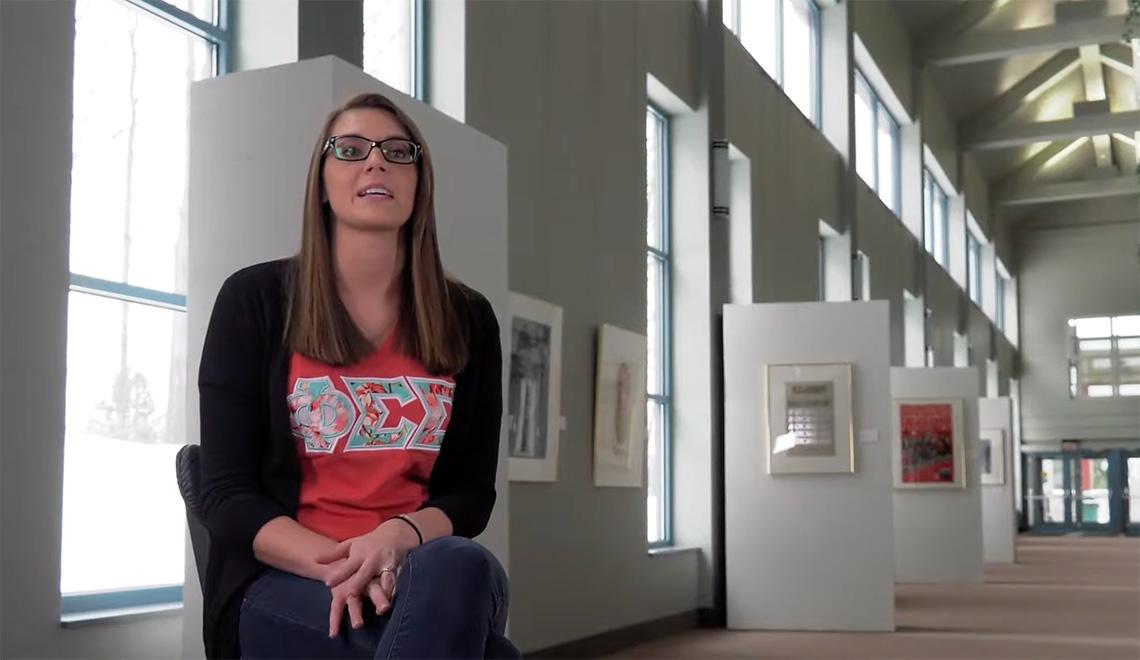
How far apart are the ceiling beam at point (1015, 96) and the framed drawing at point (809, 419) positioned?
57.2 ft

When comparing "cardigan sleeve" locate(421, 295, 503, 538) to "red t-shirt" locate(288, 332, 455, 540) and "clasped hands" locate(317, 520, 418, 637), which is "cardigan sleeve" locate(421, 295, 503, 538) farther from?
"clasped hands" locate(317, 520, 418, 637)

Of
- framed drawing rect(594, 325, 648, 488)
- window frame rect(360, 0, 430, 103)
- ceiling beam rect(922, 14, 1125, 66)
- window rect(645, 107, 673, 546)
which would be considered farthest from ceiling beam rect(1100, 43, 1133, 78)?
window frame rect(360, 0, 430, 103)

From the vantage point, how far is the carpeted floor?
9.43 metres

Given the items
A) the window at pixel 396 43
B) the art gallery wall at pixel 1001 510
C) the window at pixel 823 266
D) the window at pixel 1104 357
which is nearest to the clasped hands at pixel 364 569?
the window at pixel 396 43

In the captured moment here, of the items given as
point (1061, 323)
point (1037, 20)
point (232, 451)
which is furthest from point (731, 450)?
point (1061, 323)

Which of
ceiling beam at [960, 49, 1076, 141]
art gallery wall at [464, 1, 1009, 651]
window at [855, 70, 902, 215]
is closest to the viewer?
art gallery wall at [464, 1, 1009, 651]

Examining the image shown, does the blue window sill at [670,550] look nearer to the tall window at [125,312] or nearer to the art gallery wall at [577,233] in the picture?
the art gallery wall at [577,233]

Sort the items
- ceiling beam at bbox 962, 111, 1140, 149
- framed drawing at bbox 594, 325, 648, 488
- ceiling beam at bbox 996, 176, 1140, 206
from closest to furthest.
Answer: framed drawing at bbox 594, 325, 648, 488 → ceiling beam at bbox 962, 111, 1140, 149 → ceiling beam at bbox 996, 176, 1140, 206

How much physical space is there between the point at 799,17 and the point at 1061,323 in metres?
22.5

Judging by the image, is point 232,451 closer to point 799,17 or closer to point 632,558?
point 632,558

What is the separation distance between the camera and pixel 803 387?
1098 centimetres

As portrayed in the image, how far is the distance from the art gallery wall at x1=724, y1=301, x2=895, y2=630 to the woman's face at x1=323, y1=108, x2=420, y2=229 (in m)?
8.51

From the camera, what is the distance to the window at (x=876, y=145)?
1984 cm

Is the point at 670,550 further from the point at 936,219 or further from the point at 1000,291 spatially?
the point at 1000,291
